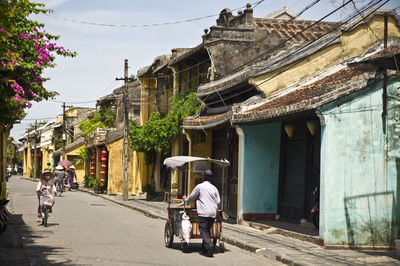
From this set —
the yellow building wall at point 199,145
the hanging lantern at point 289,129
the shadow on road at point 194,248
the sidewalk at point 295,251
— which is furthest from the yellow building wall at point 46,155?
the shadow on road at point 194,248

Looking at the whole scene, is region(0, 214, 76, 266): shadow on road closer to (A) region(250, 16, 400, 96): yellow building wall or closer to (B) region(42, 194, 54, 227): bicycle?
(B) region(42, 194, 54, 227): bicycle

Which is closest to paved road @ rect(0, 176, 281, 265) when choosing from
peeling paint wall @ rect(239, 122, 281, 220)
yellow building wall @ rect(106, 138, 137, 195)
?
peeling paint wall @ rect(239, 122, 281, 220)

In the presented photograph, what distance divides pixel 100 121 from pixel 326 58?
32396mm

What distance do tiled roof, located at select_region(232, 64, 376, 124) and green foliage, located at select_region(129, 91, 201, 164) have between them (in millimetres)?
8503

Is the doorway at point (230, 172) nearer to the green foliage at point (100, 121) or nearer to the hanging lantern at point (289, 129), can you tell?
the hanging lantern at point (289, 129)

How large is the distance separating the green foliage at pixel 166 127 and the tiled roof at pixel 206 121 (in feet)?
5.86

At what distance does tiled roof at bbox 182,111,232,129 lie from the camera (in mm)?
19639

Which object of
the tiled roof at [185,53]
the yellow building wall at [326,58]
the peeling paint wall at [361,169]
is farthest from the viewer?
the tiled roof at [185,53]

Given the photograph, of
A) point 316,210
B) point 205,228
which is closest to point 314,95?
point 316,210

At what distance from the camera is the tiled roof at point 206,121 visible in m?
19.6

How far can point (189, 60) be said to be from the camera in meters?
28.7

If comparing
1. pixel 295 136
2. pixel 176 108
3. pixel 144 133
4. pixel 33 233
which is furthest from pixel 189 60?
pixel 33 233

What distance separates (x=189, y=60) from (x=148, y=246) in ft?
55.0

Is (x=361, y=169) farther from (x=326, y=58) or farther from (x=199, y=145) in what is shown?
(x=199, y=145)
